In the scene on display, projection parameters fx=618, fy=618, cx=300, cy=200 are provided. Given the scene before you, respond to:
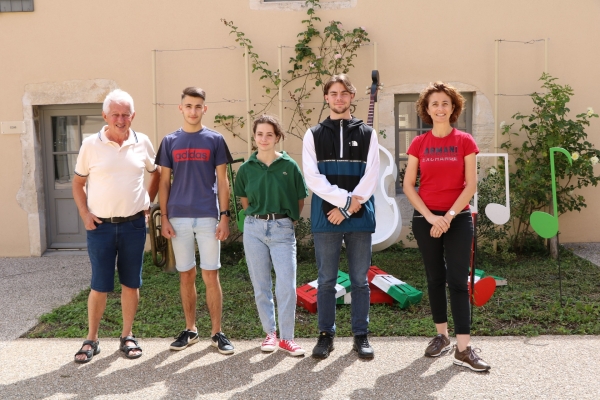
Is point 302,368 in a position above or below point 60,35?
below

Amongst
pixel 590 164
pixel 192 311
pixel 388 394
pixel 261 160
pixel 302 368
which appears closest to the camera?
pixel 388 394

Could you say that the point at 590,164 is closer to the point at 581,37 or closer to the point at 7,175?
the point at 581,37

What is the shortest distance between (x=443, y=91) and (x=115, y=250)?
2.12m

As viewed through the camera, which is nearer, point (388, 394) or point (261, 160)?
point (388, 394)

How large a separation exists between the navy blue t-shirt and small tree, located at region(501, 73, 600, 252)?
3.95 m

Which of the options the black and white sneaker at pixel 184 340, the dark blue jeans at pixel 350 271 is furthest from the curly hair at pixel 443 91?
the black and white sneaker at pixel 184 340

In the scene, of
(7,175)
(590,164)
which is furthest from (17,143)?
(590,164)

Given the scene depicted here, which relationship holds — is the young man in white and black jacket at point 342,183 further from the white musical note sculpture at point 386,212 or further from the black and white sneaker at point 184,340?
the white musical note sculpture at point 386,212

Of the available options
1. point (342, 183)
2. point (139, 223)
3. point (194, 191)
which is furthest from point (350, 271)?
point (139, 223)

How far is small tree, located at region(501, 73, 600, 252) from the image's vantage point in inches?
255

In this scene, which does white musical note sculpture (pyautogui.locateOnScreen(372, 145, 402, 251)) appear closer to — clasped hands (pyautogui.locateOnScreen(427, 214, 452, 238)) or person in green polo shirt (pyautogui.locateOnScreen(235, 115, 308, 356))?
person in green polo shirt (pyautogui.locateOnScreen(235, 115, 308, 356))

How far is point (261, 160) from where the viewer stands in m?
3.64

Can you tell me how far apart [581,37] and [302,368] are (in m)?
5.44

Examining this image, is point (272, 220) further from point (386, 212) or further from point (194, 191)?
point (386, 212)
